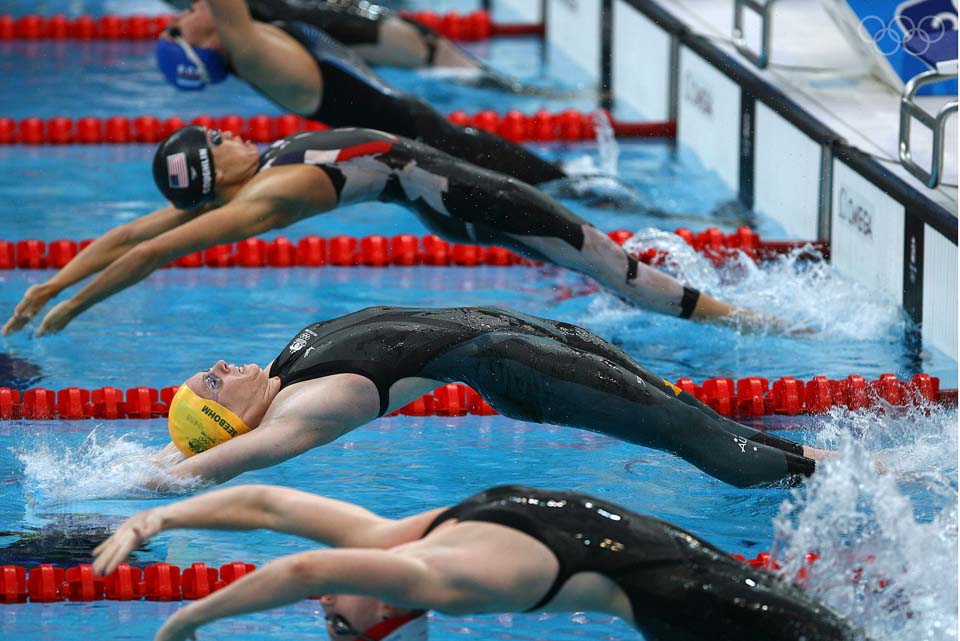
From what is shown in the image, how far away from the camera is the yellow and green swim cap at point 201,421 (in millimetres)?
3420

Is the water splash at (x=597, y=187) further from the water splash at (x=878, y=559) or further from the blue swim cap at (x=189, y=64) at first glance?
the water splash at (x=878, y=559)

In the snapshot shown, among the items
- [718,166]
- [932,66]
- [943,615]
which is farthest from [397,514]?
[718,166]

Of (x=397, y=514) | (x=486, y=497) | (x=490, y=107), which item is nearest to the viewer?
(x=486, y=497)

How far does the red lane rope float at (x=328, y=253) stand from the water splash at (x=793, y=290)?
0.26 meters

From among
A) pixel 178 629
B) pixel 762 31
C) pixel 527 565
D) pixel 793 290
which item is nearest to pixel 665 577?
pixel 527 565

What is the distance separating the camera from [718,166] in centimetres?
675

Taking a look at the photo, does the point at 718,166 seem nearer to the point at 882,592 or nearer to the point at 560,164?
the point at 560,164

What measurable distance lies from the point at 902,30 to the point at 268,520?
→ 379 cm

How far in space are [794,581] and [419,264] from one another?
3038 mm

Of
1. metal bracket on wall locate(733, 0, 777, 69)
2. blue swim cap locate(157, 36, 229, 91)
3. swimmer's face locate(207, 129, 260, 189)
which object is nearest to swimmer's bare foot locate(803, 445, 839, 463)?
swimmer's face locate(207, 129, 260, 189)

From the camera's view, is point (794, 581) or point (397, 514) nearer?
point (794, 581)

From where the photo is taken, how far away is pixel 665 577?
107 inches

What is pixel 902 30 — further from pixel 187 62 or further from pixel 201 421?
pixel 201 421

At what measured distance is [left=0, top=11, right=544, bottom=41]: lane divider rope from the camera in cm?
916
